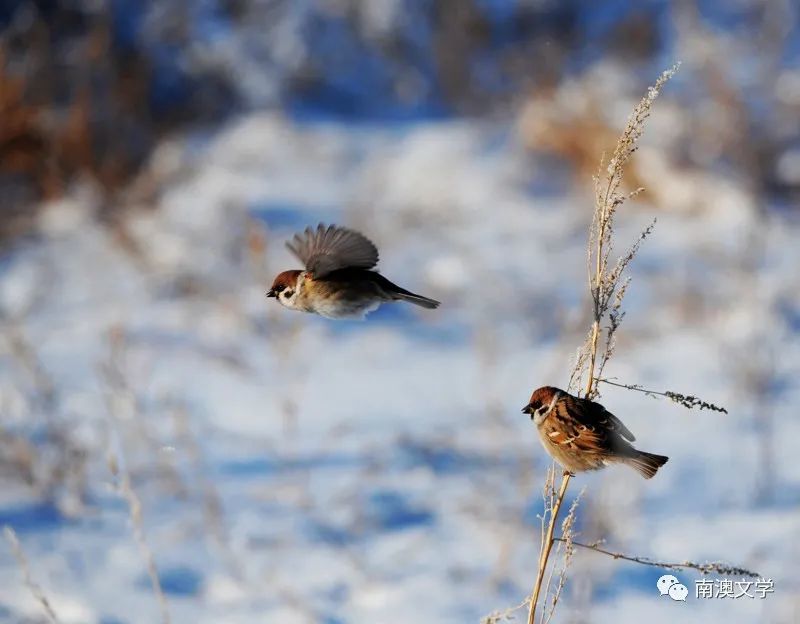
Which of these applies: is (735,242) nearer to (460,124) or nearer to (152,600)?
(460,124)

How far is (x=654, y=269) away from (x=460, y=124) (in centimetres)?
247

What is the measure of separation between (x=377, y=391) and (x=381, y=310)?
105 centimetres

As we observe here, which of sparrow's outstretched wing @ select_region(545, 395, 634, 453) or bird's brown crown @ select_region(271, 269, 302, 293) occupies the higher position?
bird's brown crown @ select_region(271, 269, 302, 293)

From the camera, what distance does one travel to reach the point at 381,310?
247 inches

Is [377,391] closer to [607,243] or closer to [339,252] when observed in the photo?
[339,252]

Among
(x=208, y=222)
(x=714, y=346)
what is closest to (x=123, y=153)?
(x=208, y=222)

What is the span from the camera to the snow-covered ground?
3.64 meters

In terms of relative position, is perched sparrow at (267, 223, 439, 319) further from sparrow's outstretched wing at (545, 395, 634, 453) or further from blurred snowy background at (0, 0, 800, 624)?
blurred snowy background at (0, 0, 800, 624)

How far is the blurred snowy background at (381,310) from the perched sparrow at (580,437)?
1067 mm

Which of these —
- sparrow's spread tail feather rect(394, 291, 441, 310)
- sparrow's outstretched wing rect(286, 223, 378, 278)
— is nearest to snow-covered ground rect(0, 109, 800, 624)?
sparrow's spread tail feather rect(394, 291, 441, 310)

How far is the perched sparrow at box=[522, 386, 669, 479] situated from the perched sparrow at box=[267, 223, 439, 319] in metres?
0.27

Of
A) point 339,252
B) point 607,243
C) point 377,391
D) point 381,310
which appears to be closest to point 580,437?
point 607,243

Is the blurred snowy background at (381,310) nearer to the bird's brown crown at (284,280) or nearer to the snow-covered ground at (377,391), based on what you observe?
the snow-covered ground at (377,391)

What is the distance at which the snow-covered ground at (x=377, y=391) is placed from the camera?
3645 mm
